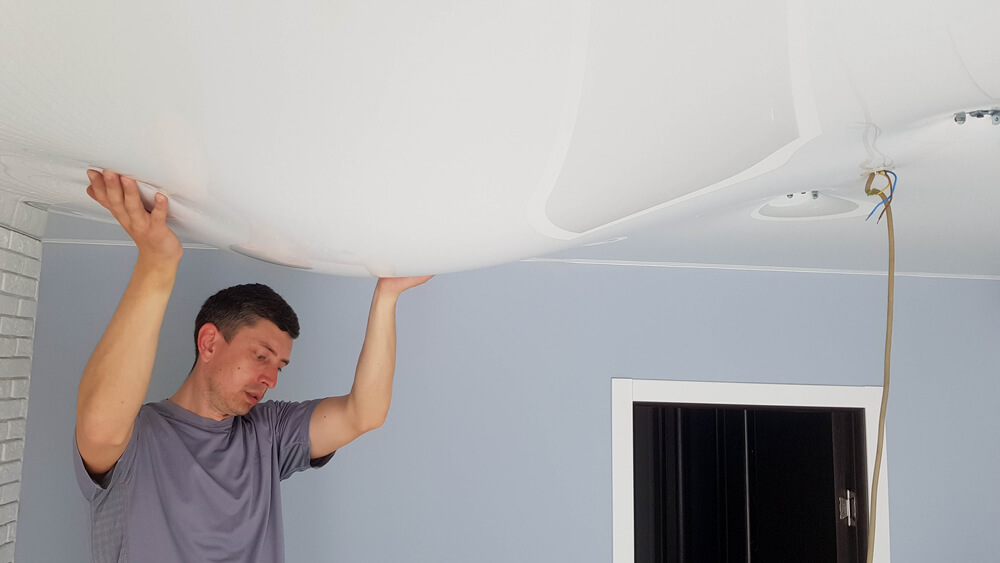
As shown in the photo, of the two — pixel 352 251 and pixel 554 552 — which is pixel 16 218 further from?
pixel 554 552

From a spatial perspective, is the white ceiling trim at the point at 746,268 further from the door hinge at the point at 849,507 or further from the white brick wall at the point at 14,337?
the white brick wall at the point at 14,337

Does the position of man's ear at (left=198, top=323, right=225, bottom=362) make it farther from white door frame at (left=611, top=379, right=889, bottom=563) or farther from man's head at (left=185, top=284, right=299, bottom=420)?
white door frame at (left=611, top=379, right=889, bottom=563)

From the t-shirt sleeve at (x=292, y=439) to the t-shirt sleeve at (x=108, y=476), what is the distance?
1.43 ft

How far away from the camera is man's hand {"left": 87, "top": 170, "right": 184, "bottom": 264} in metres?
1.28

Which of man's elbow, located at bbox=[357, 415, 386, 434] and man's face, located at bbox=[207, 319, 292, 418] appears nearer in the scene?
man's face, located at bbox=[207, 319, 292, 418]

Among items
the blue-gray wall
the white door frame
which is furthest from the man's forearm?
the white door frame

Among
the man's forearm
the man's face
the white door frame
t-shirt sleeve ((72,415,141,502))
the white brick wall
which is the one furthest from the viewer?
the white door frame

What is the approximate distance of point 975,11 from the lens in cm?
88

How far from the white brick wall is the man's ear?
80cm

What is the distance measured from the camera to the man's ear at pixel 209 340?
6.60 feet

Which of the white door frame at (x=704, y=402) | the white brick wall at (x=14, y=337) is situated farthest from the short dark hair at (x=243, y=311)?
the white door frame at (x=704, y=402)

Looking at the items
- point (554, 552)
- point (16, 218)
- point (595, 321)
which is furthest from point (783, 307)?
point (16, 218)

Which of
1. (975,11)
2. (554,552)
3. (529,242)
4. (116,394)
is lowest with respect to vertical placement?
(554,552)

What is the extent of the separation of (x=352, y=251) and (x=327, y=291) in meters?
1.22
